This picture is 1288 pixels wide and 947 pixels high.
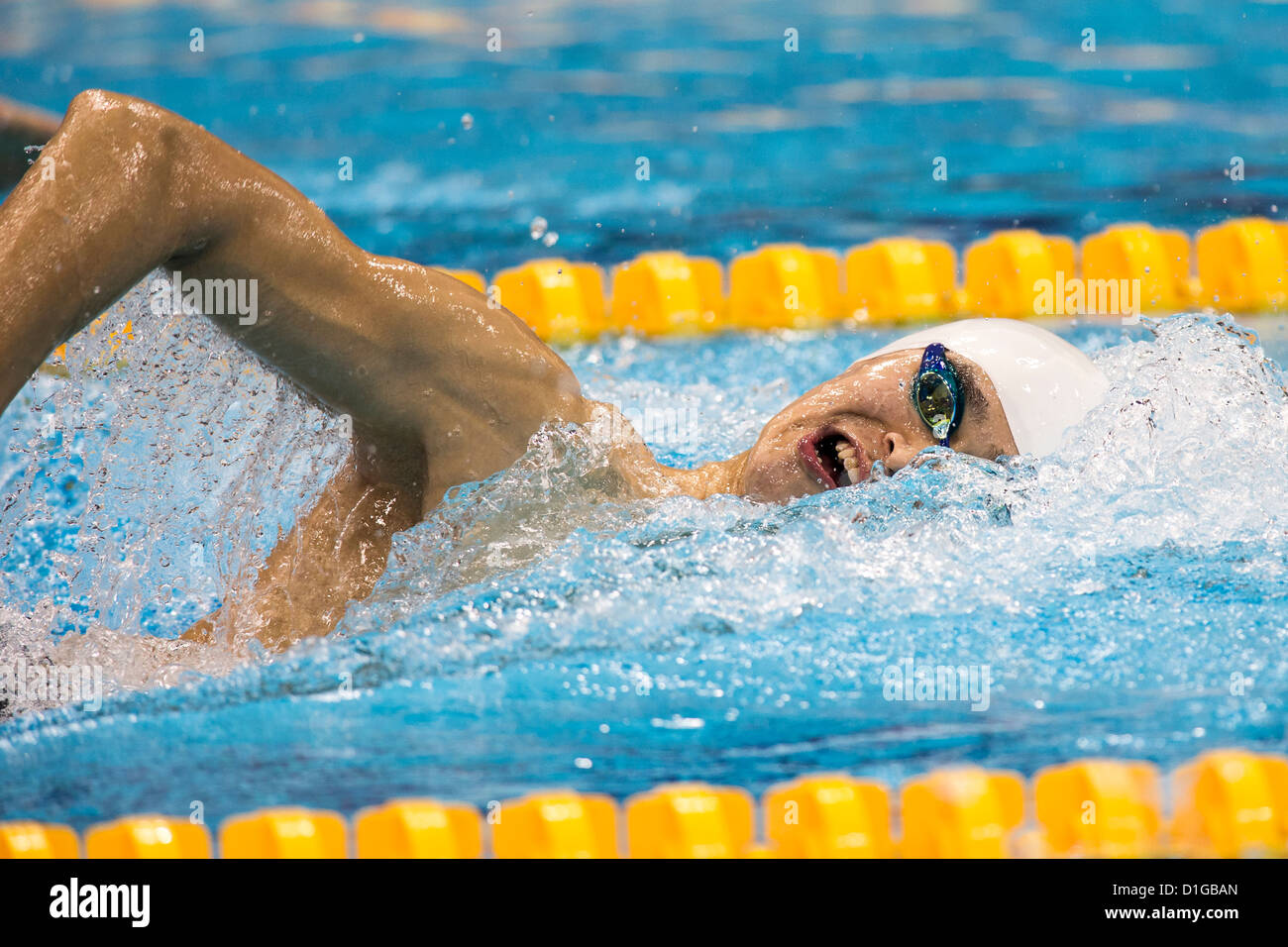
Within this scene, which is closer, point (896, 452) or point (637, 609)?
point (637, 609)

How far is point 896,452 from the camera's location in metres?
2.21

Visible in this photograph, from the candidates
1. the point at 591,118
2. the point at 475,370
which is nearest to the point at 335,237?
the point at 475,370

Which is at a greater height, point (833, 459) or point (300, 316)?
point (300, 316)

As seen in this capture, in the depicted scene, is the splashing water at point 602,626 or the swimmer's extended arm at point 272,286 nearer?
the swimmer's extended arm at point 272,286

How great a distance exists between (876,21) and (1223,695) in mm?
5663

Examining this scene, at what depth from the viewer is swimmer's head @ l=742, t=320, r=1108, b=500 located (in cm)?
223

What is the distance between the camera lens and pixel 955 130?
248 inches

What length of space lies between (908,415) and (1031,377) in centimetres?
24

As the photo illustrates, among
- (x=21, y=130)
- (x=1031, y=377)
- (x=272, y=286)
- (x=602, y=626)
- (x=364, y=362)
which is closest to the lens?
(x=272, y=286)

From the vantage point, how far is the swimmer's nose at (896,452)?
2.20 m

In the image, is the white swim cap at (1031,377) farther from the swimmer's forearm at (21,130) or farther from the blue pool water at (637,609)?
the swimmer's forearm at (21,130)

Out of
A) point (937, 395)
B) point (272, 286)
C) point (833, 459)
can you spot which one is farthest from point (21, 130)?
point (937, 395)

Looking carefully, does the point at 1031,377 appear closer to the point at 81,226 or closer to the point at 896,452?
the point at 896,452

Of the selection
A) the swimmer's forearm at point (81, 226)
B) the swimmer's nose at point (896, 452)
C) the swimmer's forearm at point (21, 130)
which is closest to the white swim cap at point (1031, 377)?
the swimmer's nose at point (896, 452)
